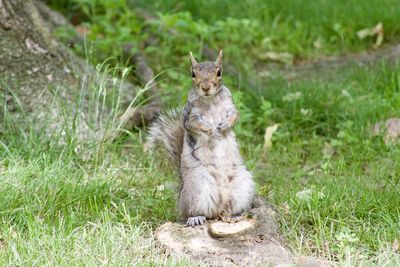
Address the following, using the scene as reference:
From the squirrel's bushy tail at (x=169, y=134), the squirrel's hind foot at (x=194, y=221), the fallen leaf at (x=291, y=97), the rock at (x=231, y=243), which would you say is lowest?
the rock at (x=231, y=243)

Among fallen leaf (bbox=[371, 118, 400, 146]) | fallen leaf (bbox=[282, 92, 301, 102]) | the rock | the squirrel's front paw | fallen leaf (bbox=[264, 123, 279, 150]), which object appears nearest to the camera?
the rock

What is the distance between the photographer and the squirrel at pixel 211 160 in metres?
3.82

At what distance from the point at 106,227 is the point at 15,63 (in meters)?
1.51

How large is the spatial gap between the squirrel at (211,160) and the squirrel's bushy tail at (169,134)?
0.50ft

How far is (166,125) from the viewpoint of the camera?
413 centimetres

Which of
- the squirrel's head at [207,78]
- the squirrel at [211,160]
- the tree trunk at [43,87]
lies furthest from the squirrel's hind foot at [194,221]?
the tree trunk at [43,87]

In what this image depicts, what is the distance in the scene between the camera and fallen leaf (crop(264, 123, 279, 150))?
517 centimetres

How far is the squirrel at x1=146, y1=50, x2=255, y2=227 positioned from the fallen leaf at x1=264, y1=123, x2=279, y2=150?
1253 mm

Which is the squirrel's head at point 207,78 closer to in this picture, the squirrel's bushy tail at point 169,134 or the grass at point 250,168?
the squirrel's bushy tail at point 169,134

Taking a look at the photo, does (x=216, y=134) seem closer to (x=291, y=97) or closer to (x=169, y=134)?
(x=169, y=134)

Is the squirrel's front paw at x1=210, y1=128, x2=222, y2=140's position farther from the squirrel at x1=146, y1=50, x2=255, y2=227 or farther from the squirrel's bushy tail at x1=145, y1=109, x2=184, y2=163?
the squirrel's bushy tail at x1=145, y1=109, x2=184, y2=163

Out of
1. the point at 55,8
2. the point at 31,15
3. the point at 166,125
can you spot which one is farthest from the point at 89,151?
the point at 55,8

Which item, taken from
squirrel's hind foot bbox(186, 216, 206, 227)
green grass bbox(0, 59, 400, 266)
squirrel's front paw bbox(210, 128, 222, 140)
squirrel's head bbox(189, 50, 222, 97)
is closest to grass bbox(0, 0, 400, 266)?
green grass bbox(0, 59, 400, 266)

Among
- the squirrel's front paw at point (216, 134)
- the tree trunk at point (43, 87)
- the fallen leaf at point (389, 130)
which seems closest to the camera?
the squirrel's front paw at point (216, 134)
